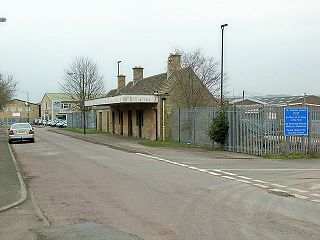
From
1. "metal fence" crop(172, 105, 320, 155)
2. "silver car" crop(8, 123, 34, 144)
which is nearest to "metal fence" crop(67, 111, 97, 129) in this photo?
"silver car" crop(8, 123, 34, 144)

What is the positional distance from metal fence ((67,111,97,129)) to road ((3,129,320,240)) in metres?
47.9

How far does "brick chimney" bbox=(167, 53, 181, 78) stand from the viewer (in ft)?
115

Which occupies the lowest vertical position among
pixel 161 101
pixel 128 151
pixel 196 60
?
pixel 128 151

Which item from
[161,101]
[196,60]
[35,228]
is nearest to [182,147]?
[161,101]

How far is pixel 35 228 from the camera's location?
23.9 feet

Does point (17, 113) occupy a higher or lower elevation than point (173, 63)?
lower

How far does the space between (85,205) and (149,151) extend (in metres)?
14.5

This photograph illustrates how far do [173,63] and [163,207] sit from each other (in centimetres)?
2688

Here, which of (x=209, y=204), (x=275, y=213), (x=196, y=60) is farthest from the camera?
(x=196, y=60)

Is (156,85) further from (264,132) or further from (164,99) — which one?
(264,132)

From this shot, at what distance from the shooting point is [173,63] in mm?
35094

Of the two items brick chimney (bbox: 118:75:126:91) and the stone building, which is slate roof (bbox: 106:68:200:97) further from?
brick chimney (bbox: 118:75:126:91)

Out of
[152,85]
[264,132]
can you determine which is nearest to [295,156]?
[264,132]

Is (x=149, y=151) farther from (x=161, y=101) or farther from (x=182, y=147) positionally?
(x=161, y=101)
